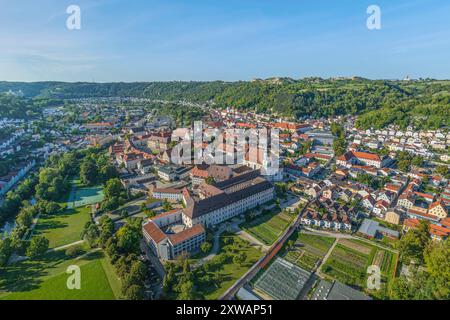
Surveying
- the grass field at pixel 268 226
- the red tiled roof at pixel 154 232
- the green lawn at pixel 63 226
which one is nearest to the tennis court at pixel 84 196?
the green lawn at pixel 63 226

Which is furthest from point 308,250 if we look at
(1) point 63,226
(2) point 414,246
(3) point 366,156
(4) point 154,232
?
(3) point 366,156

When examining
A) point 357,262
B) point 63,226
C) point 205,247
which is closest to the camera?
point 357,262

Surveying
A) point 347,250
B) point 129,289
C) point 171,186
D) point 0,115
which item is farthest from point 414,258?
point 0,115

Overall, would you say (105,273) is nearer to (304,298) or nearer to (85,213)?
(85,213)

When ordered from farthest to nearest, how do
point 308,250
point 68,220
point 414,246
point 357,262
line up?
point 68,220 < point 308,250 < point 357,262 < point 414,246

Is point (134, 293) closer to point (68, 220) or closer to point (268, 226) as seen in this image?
point (268, 226)

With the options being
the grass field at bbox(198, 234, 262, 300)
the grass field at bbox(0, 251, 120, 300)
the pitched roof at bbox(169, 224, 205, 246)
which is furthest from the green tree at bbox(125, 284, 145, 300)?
the pitched roof at bbox(169, 224, 205, 246)
